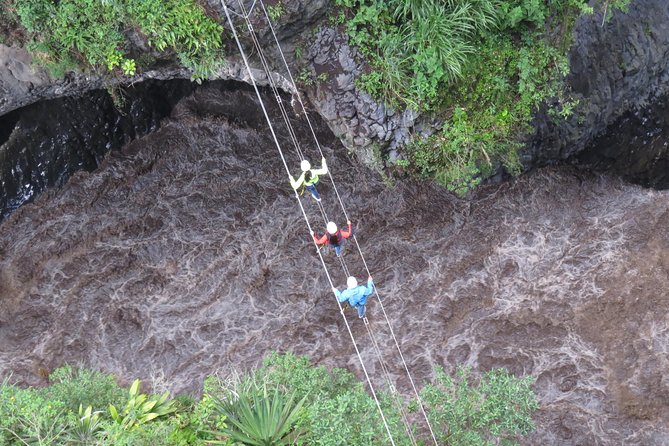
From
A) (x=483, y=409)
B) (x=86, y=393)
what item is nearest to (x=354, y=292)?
(x=483, y=409)

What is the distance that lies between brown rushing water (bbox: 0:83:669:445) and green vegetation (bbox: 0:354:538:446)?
329 centimetres

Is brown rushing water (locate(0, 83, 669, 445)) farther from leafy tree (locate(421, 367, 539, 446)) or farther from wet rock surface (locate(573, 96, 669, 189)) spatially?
leafy tree (locate(421, 367, 539, 446))

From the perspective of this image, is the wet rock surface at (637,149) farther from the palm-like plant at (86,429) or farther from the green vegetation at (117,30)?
the palm-like plant at (86,429)

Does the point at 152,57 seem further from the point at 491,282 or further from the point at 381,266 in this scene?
the point at 491,282

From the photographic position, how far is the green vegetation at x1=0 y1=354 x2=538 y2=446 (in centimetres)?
685

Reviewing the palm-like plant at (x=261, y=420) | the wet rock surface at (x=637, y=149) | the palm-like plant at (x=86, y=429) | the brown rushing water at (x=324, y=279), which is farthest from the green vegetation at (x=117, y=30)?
the wet rock surface at (x=637, y=149)

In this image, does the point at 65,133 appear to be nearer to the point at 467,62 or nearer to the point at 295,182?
the point at 295,182

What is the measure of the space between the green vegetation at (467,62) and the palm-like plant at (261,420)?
584cm

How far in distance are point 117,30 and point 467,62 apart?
A: 639 cm

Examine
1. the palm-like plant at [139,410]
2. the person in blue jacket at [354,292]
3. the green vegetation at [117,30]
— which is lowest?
the palm-like plant at [139,410]

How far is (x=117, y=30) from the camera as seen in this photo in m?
10.6

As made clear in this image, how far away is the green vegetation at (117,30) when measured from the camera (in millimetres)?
10164

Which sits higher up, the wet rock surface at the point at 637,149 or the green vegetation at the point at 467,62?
the green vegetation at the point at 467,62

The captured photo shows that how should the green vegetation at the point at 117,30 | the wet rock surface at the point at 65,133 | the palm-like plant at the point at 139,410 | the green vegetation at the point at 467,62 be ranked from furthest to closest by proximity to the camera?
the wet rock surface at the point at 65,133 → the green vegetation at the point at 117,30 → the green vegetation at the point at 467,62 → the palm-like plant at the point at 139,410
